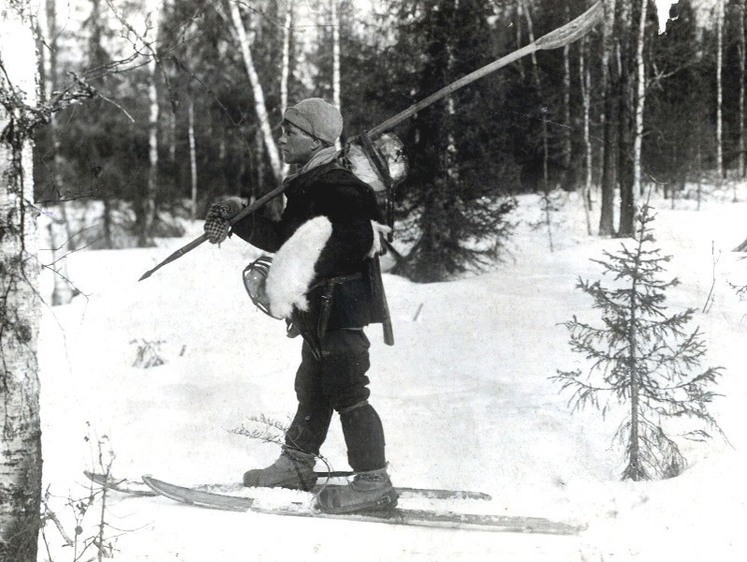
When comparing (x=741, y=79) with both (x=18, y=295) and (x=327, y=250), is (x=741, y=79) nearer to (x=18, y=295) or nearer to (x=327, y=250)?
(x=327, y=250)

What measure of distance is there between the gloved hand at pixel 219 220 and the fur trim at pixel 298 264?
29cm

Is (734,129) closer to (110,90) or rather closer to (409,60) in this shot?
(409,60)

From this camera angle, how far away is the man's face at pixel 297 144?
11.5ft

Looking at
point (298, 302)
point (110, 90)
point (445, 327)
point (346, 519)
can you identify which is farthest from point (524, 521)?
point (110, 90)

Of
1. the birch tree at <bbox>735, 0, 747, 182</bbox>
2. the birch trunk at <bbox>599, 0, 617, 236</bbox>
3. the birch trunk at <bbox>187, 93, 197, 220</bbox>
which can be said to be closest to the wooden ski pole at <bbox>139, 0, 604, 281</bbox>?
the birch trunk at <bbox>599, 0, 617, 236</bbox>

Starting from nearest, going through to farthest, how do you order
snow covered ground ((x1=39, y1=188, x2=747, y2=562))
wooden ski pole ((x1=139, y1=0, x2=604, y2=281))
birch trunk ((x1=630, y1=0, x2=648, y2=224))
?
snow covered ground ((x1=39, y1=188, x2=747, y2=562)) → wooden ski pole ((x1=139, y1=0, x2=604, y2=281)) → birch trunk ((x1=630, y1=0, x2=648, y2=224))

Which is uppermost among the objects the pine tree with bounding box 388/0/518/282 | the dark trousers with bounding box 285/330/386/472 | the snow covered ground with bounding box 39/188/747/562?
the pine tree with bounding box 388/0/518/282

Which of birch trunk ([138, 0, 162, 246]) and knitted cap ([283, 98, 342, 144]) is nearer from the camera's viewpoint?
knitted cap ([283, 98, 342, 144])

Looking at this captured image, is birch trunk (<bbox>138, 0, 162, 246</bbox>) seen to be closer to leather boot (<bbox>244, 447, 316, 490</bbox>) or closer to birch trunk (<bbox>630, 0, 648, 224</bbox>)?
birch trunk (<bbox>630, 0, 648, 224</bbox>)

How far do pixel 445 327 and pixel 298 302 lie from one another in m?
5.02

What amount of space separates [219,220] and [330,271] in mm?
565

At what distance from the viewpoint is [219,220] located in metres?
3.32

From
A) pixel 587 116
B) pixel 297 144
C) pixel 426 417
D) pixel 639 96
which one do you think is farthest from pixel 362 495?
pixel 587 116

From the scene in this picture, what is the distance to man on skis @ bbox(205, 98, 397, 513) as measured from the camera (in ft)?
10.6
